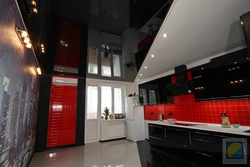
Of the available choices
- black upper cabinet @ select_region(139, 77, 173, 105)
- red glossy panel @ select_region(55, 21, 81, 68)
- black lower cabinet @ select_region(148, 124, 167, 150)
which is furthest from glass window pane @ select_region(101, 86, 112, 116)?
black lower cabinet @ select_region(148, 124, 167, 150)

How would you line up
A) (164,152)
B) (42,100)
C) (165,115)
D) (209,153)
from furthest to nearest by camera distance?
(165,115) → (42,100) → (164,152) → (209,153)

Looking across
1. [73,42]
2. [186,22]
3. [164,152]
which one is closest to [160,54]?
[186,22]

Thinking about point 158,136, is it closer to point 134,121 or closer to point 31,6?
point 134,121

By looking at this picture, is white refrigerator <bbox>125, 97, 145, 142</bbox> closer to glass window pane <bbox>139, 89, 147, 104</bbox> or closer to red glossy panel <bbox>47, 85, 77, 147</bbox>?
glass window pane <bbox>139, 89, 147, 104</bbox>

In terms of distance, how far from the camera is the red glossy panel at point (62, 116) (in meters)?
4.45

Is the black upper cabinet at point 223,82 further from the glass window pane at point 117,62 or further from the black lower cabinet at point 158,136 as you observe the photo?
the glass window pane at point 117,62

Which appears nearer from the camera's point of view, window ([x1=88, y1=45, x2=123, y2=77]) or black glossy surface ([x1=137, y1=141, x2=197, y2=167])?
black glossy surface ([x1=137, y1=141, x2=197, y2=167])

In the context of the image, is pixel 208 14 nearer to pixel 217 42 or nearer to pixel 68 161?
pixel 217 42

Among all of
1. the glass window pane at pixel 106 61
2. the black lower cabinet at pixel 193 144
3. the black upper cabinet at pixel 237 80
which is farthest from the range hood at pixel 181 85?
the glass window pane at pixel 106 61

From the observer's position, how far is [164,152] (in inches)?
151

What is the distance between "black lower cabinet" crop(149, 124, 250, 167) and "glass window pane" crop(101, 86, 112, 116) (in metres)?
2.65

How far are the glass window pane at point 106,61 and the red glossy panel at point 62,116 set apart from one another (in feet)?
5.05

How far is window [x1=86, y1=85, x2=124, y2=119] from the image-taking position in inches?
220

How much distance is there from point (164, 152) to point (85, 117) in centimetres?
330
